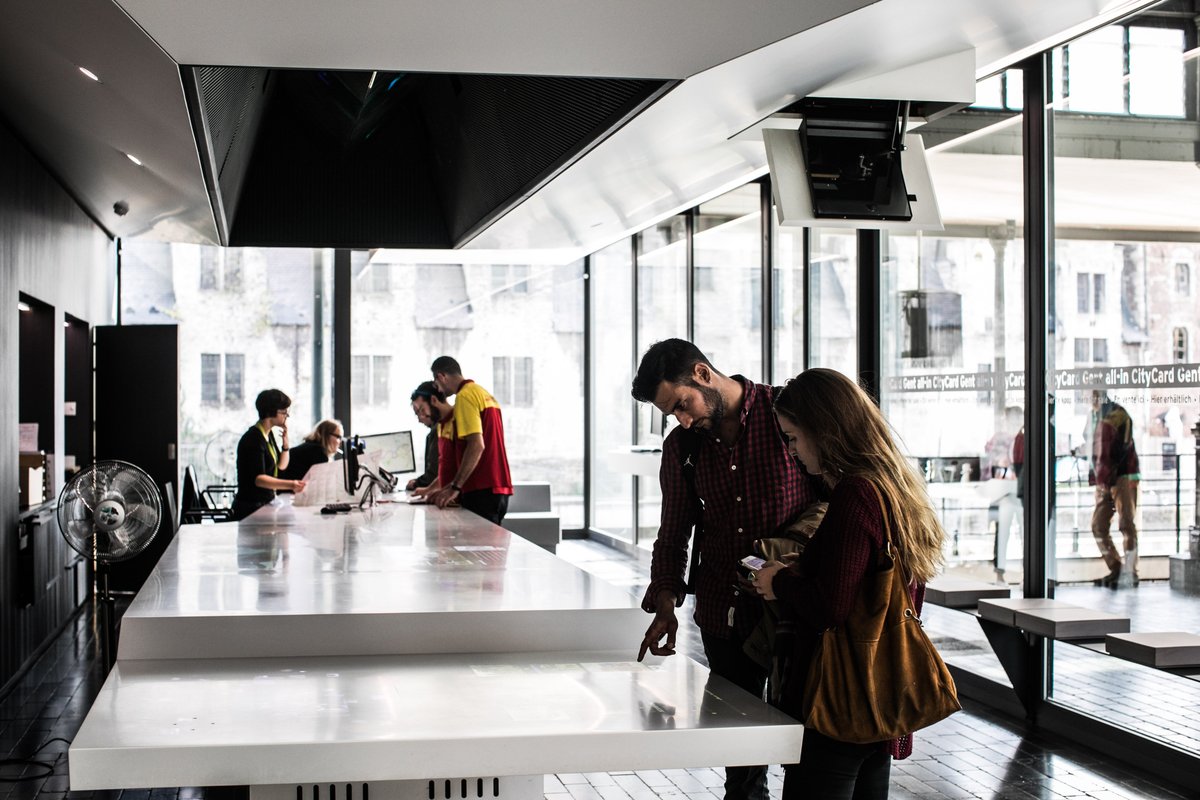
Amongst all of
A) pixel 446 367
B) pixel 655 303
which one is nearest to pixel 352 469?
pixel 446 367

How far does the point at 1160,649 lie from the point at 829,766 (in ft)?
7.86

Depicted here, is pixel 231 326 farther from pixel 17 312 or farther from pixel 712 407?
pixel 712 407

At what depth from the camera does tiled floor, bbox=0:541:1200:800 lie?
14.6ft

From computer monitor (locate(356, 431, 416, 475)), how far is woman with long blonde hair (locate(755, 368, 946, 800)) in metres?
5.34

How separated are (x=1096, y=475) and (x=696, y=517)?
2774 millimetres

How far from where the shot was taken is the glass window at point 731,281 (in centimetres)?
895

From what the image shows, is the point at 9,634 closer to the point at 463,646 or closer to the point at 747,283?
the point at 463,646

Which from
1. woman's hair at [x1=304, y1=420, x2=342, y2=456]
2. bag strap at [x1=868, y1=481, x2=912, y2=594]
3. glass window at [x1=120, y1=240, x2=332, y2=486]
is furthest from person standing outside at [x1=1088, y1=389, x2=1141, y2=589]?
glass window at [x1=120, y1=240, x2=332, y2=486]

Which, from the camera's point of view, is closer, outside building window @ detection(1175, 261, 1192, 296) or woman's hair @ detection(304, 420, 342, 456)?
outside building window @ detection(1175, 261, 1192, 296)

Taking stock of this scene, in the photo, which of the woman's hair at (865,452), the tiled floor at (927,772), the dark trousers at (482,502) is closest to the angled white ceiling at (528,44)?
the woman's hair at (865,452)

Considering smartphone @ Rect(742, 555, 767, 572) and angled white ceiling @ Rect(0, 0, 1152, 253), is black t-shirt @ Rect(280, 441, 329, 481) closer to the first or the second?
angled white ceiling @ Rect(0, 0, 1152, 253)

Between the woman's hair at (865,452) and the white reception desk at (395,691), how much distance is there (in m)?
0.42

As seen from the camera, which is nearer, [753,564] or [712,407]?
[753,564]

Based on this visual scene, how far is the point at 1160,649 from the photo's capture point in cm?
423
